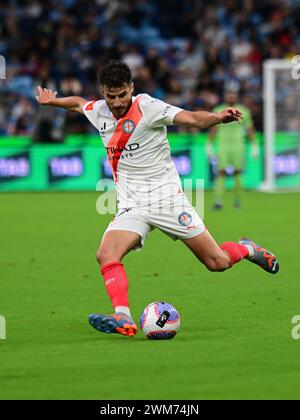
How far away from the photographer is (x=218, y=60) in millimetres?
27266

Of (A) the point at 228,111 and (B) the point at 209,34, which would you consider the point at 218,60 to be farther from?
(A) the point at 228,111

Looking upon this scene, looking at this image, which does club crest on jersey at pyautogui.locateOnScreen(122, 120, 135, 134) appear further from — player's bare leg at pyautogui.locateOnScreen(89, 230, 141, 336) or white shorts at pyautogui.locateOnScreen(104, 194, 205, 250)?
player's bare leg at pyautogui.locateOnScreen(89, 230, 141, 336)

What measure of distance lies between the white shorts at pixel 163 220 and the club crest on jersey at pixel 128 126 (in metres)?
0.59

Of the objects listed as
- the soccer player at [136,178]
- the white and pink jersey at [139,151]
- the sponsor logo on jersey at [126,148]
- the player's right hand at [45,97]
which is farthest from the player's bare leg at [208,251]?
the player's right hand at [45,97]

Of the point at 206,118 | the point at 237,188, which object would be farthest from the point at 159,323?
the point at 237,188

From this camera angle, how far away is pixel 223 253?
890cm

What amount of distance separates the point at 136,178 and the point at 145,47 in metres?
20.4

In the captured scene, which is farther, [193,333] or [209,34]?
[209,34]

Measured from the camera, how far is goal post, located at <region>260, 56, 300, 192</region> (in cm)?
2394

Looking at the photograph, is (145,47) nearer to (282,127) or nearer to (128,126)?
(282,127)

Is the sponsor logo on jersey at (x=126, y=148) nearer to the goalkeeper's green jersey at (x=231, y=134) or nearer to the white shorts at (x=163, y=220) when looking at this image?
the white shorts at (x=163, y=220)

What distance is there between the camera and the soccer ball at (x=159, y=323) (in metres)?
8.09
